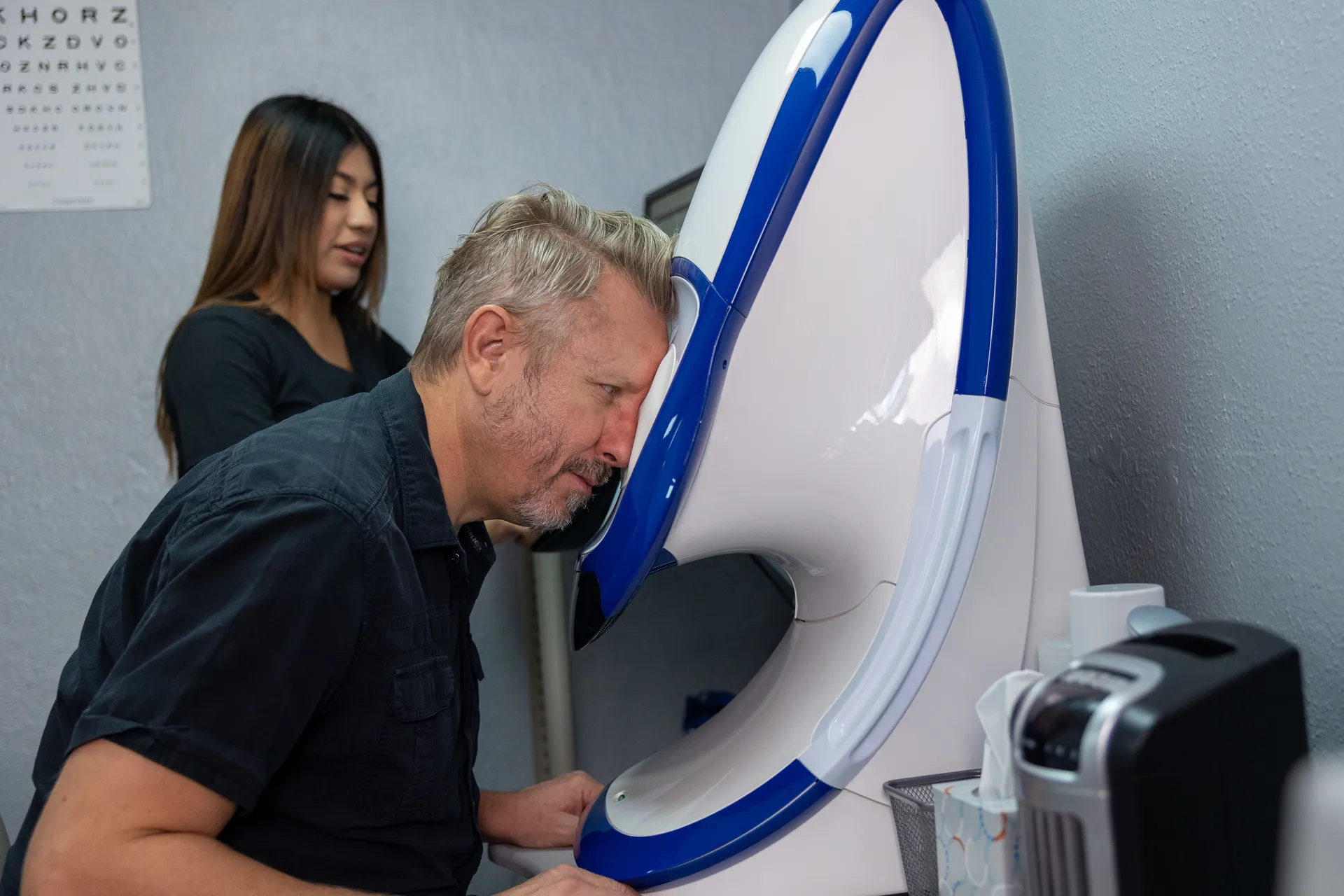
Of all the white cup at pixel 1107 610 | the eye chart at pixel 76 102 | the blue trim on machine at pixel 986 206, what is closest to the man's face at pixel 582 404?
the blue trim on machine at pixel 986 206

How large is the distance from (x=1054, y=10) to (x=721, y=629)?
121 cm

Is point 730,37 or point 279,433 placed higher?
point 730,37

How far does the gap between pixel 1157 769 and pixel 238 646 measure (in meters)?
0.54

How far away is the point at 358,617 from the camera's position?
2.54 feet

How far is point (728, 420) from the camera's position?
75 cm

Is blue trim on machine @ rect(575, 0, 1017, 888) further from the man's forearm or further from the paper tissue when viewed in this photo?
the man's forearm

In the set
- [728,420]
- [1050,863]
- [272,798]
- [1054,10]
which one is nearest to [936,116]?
[728,420]

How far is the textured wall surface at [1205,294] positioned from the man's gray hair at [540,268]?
32 cm

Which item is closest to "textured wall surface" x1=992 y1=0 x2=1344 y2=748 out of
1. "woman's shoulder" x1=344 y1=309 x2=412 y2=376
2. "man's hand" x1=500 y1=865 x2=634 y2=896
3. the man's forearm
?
"man's hand" x1=500 y1=865 x2=634 y2=896

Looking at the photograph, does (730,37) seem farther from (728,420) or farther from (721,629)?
(728,420)

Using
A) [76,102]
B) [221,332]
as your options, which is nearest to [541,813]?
[221,332]

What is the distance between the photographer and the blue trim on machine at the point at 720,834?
2.40 ft

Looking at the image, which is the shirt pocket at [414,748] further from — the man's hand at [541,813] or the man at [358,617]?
the man's hand at [541,813]

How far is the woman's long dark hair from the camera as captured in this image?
5.19 ft
